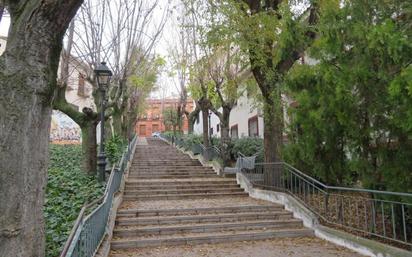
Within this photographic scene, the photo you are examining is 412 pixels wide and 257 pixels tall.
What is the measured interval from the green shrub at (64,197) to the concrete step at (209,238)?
117 cm

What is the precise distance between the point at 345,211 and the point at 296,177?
1.59 m

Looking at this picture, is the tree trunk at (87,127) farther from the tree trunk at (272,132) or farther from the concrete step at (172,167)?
the tree trunk at (272,132)

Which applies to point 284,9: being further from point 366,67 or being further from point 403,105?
point 403,105

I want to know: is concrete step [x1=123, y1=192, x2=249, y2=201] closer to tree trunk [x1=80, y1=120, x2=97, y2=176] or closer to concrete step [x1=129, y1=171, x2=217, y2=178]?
tree trunk [x1=80, y1=120, x2=97, y2=176]

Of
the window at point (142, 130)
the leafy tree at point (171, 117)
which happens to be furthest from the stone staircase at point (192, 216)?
the window at point (142, 130)

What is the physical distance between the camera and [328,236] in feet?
24.8

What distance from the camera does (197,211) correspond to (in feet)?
31.2

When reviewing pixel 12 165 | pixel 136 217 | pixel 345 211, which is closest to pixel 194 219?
pixel 136 217

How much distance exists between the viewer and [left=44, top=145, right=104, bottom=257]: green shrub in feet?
19.9

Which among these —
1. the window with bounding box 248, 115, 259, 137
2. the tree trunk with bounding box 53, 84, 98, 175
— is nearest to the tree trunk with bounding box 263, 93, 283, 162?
the tree trunk with bounding box 53, 84, 98, 175

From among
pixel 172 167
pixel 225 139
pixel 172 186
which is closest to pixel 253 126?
pixel 225 139

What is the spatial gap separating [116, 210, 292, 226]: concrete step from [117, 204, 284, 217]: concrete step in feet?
0.98

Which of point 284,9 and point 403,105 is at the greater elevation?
point 284,9

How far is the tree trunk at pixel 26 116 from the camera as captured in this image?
9.93 ft
